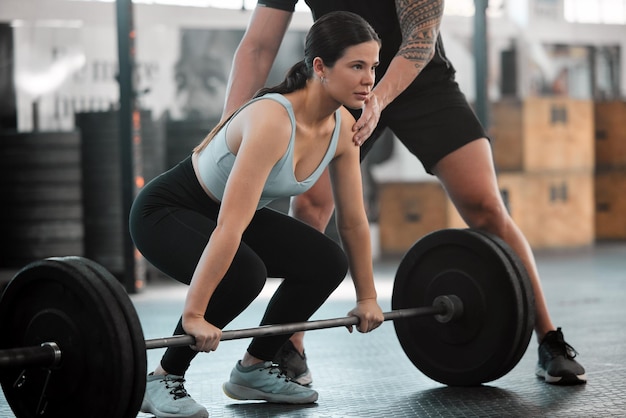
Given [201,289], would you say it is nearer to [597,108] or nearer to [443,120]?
[443,120]

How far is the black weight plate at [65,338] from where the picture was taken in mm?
1530

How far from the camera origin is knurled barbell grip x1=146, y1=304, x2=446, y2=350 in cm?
160

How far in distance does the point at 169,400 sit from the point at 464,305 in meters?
0.71

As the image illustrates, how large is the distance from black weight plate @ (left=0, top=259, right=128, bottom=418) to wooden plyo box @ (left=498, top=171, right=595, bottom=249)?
16.5 feet

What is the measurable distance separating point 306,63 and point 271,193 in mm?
256

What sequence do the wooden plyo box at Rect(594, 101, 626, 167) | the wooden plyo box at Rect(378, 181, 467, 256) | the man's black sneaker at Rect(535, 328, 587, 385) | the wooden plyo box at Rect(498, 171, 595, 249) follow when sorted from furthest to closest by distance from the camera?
the wooden plyo box at Rect(594, 101, 626, 167) < the wooden plyo box at Rect(498, 171, 595, 249) < the wooden plyo box at Rect(378, 181, 467, 256) < the man's black sneaker at Rect(535, 328, 587, 385)

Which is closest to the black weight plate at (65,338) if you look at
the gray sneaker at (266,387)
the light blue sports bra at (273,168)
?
the light blue sports bra at (273,168)

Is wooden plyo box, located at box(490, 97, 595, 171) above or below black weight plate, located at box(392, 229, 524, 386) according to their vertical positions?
above

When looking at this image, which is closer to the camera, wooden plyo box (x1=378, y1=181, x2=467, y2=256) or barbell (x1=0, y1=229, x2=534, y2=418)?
barbell (x1=0, y1=229, x2=534, y2=418)

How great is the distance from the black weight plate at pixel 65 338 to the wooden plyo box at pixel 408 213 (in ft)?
15.7

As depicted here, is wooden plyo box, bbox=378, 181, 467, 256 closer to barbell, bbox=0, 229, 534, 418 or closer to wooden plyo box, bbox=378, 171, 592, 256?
wooden plyo box, bbox=378, 171, 592, 256

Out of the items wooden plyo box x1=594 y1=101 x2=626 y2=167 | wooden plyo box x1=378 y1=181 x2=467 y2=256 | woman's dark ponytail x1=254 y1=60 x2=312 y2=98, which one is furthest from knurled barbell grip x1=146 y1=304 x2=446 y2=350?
wooden plyo box x1=594 y1=101 x2=626 y2=167

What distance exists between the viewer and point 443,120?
2.20 meters

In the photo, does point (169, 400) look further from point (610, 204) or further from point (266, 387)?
point (610, 204)
